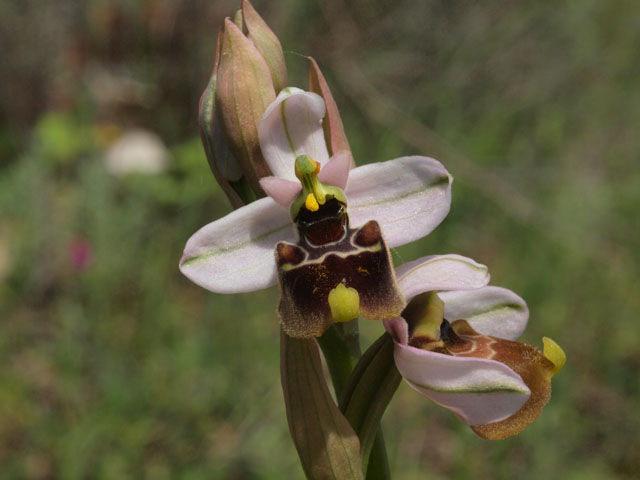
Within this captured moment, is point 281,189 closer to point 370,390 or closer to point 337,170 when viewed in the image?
point 337,170

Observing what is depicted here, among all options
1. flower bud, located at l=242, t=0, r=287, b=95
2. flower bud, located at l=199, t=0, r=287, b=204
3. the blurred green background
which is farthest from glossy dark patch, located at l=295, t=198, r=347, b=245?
the blurred green background

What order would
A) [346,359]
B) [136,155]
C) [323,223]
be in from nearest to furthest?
[323,223]
[346,359]
[136,155]

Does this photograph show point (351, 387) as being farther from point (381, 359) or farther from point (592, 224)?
point (592, 224)

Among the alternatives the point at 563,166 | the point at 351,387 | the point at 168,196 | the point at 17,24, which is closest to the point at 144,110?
the point at 17,24

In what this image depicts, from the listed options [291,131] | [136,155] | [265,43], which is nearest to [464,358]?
[291,131]

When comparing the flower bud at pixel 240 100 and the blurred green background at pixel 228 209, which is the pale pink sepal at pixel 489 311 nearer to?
the flower bud at pixel 240 100

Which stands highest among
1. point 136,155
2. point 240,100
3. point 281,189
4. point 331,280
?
point 240,100
